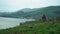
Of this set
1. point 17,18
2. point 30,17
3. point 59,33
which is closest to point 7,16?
point 17,18

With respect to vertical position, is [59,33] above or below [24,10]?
below

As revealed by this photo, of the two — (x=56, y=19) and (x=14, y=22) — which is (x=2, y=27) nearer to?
(x=14, y=22)

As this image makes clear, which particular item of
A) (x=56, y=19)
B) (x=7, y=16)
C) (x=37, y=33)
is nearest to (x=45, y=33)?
(x=37, y=33)

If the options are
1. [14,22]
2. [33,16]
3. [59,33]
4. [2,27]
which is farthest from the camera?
[33,16]

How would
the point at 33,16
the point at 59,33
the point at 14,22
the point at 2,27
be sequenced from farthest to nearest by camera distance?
the point at 33,16 < the point at 14,22 < the point at 2,27 < the point at 59,33

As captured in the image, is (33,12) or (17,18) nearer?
(17,18)

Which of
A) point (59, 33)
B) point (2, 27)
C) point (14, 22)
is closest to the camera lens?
point (59, 33)

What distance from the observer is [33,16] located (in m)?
7.25

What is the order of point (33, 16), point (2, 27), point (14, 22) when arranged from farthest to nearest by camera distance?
point (33, 16) < point (14, 22) < point (2, 27)

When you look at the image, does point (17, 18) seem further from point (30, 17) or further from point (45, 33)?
point (45, 33)

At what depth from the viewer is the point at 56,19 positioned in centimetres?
676

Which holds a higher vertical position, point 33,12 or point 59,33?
point 33,12

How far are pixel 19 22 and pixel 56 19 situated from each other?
68.6 inches

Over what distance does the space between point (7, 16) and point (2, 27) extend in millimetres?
869
